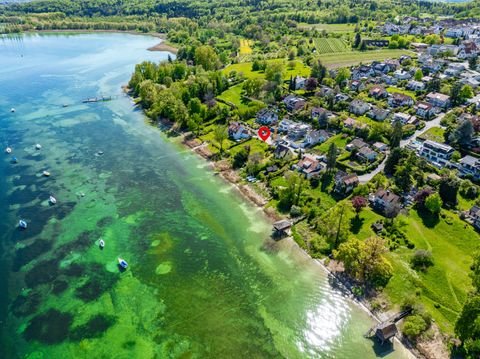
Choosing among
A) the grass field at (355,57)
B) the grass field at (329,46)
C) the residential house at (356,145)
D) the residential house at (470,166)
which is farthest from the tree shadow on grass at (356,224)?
the grass field at (329,46)

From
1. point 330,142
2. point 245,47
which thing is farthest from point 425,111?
point 245,47

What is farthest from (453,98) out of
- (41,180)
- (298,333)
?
(41,180)

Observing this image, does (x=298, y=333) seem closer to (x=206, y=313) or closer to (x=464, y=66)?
(x=206, y=313)

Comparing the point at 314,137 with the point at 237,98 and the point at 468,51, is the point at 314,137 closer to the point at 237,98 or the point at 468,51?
the point at 237,98

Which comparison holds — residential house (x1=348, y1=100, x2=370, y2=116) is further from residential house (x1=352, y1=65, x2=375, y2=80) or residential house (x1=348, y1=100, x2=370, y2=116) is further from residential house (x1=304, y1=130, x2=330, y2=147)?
residential house (x1=352, y1=65, x2=375, y2=80)

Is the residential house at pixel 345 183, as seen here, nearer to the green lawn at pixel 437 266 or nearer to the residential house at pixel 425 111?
the green lawn at pixel 437 266

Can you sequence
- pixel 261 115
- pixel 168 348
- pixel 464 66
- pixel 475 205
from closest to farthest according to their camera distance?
pixel 168 348 < pixel 475 205 < pixel 261 115 < pixel 464 66

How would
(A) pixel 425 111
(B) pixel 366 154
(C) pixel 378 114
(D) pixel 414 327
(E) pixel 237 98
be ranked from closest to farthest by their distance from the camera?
(D) pixel 414 327, (B) pixel 366 154, (C) pixel 378 114, (A) pixel 425 111, (E) pixel 237 98
